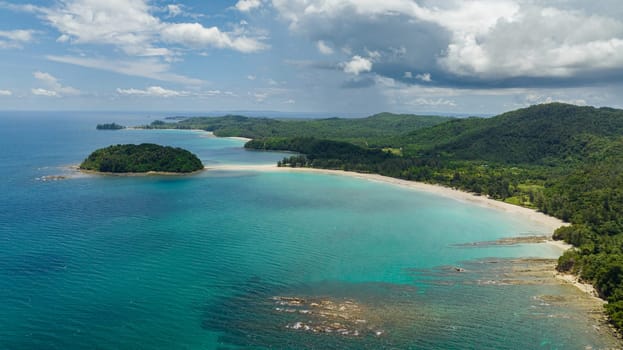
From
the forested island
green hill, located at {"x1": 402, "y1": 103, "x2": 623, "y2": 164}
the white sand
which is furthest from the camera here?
green hill, located at {"x1": 402, "y1": 103, "x2": 623, "y2": 164}

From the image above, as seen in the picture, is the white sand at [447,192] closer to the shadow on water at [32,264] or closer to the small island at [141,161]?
the small island at [141,161]

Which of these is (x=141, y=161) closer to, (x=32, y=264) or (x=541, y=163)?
(x=32, y=264)

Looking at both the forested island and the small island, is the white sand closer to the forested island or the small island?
the forested island

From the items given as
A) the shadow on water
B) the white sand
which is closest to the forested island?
the white sand

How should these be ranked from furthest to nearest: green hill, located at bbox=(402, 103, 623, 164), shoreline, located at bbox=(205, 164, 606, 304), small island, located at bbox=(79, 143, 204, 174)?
1. green hill, located at bbox=(402, 103, 623, 164)
2. small island, located at bbox=(79, 143, 204, 174)
3. shoreline, located at bbox=(205, 164, 606, 304)

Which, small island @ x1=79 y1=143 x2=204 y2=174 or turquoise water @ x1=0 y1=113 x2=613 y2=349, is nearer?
turquoise water @ x1=0 y1=113 x2=613 y2=349

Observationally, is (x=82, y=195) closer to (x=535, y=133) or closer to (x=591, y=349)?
(x=591, y=349)
